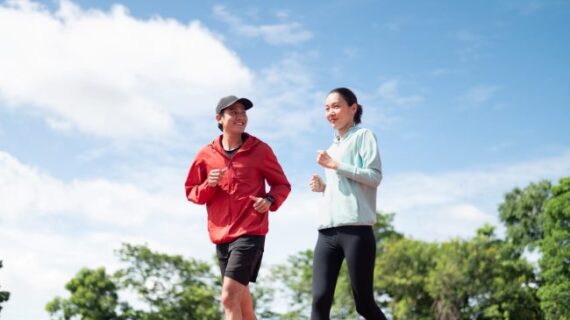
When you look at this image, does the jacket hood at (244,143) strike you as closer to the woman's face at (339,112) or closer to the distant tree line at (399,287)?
the woman's face at (339,112)

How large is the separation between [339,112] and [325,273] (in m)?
1.51

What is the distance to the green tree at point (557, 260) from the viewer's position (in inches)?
1524

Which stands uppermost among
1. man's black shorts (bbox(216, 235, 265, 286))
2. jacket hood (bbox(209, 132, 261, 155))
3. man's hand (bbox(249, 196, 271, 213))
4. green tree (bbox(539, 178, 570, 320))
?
green tree (bbox(539, 178, 570, 320))

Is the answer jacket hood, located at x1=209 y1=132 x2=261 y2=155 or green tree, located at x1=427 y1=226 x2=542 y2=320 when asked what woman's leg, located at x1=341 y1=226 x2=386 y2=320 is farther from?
green tree, located at x1=427 y1=226 x2=542 y2=320

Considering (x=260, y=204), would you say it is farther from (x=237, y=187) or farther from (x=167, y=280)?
(x=167, y=280)

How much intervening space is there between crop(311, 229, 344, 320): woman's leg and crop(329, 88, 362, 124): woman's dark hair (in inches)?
45.2

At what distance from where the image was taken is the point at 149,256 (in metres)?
44.5

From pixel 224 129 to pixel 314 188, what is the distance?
3.62ft

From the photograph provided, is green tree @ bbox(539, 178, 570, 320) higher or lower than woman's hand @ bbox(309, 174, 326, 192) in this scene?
higher

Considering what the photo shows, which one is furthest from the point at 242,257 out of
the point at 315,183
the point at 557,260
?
the point at 557,260

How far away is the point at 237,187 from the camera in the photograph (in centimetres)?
689

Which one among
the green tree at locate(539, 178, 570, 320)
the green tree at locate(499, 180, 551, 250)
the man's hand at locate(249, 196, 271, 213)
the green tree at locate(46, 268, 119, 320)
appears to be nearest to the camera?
the man's hand at locate(249, 196, 271, 213)

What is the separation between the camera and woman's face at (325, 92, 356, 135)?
6.80 meters

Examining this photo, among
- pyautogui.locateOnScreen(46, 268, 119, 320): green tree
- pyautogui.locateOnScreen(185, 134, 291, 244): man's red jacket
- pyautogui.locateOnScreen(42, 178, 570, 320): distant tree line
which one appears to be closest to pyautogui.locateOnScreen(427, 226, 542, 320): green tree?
pyautogui.locateOnScreen(42, 178, 570, 320): distant tree line
